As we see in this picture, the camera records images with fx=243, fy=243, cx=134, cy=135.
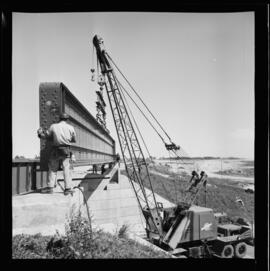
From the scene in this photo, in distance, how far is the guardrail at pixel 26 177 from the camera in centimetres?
635

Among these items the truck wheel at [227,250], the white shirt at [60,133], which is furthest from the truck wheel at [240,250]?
the white shirt at [60,133]

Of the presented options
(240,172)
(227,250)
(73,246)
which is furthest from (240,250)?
(73,246)

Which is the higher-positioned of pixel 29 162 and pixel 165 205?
pixel 29 162

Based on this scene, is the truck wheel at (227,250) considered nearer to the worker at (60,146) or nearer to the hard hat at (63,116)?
the worker at (60,146)

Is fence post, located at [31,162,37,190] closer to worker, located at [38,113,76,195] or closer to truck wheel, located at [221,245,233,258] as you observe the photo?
worker, located at [38,113,76,195]

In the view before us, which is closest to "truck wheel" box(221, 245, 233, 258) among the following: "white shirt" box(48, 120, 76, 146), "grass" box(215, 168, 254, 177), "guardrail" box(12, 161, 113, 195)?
"grass" box(215, 168, 254, 177)

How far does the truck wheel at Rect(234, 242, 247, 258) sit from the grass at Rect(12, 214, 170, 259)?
3.92 metres

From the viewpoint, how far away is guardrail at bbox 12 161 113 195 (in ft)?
20.8

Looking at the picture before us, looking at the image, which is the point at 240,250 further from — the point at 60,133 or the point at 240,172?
the point at 60,133
